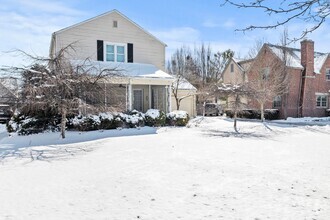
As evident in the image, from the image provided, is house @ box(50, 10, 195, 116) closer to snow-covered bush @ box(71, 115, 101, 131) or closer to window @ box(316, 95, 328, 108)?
snow-covered bush @ box(71, 115, 101, 131)

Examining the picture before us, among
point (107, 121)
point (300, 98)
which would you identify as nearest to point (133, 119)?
point (107, 121)

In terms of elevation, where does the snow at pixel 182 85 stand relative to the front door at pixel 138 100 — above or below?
above

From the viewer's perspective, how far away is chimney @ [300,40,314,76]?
29484 mm

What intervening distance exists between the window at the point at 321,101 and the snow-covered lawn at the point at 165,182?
22.9 m

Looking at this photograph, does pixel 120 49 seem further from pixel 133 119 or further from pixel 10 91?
pixel 10 91

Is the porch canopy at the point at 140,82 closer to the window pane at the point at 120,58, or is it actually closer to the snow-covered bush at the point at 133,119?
the window pane at the point at 120,58

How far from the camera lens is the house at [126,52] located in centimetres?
1950

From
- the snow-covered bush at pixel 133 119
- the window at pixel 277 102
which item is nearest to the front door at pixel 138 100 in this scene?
the snow-covered bush at pixel 133 119

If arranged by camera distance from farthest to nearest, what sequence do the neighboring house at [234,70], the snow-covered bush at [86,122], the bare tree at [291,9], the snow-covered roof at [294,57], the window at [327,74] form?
1. the neighboring house at [234,70]
2. the window at [327,74]
3. the snow-covered roof at [294,57]
4. the snow-covered bush at [86,122]
5. the bare tree at [291,9]

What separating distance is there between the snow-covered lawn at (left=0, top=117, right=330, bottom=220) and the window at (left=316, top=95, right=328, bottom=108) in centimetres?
2288

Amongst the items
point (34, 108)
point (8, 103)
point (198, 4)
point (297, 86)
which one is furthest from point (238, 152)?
point (297, 86)

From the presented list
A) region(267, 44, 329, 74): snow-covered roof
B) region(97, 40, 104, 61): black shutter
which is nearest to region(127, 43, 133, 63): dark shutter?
region(97, 40, 104, 61): black shutter

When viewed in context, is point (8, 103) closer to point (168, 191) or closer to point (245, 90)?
point (168, 191)

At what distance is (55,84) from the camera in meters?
12.9
